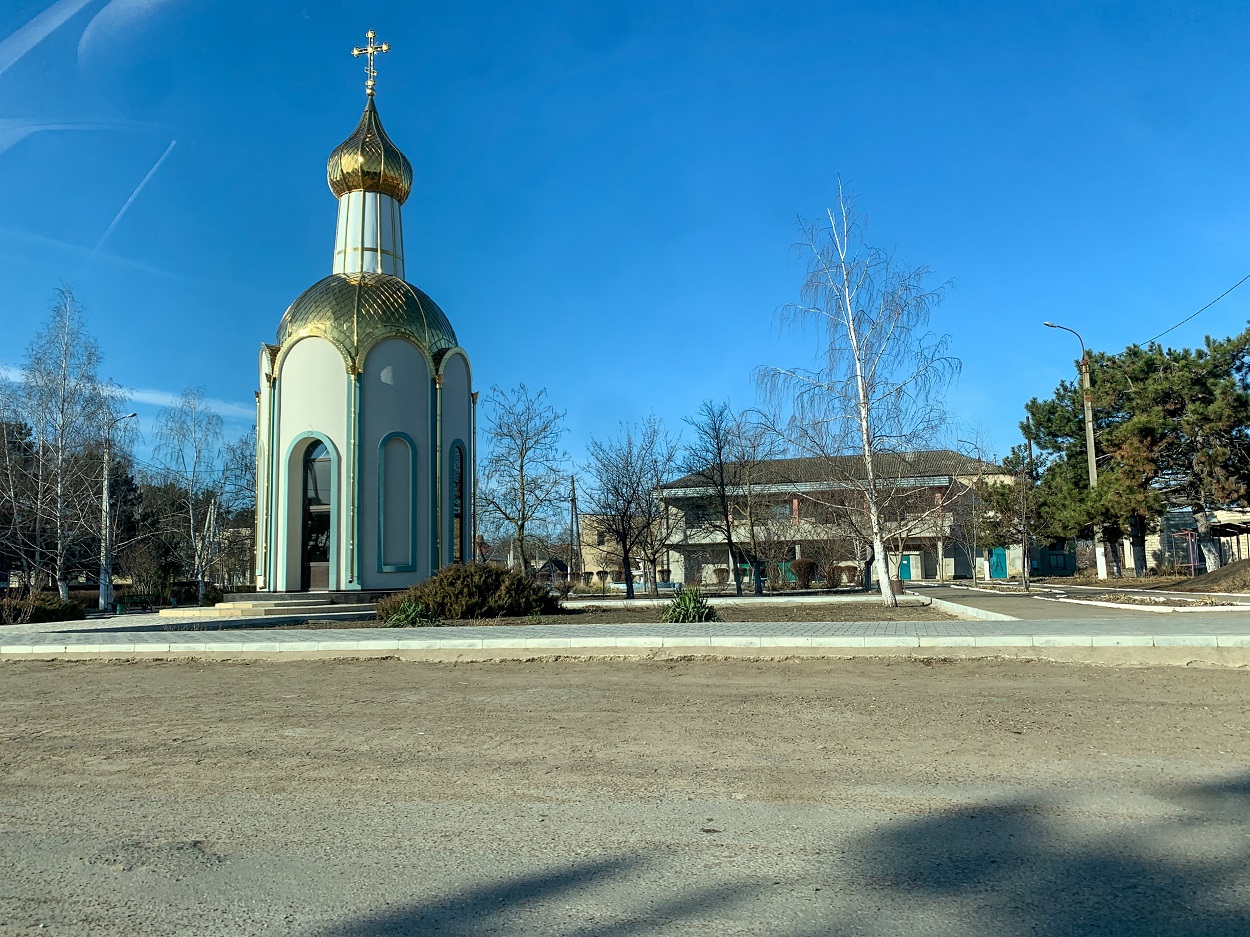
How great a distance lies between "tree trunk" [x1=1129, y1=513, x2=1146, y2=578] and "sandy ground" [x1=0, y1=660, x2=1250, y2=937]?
96.9 ft

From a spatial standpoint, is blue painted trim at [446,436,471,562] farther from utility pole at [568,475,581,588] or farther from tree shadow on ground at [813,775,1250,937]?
tree shadow on ground at [813,775,1250,937]

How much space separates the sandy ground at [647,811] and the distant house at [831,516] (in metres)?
9.63

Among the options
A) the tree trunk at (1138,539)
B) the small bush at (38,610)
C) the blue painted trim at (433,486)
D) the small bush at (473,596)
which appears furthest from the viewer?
the tree trunk at (1138,539)

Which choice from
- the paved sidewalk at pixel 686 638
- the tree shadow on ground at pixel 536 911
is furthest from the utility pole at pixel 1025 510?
the tree shadow on ground at pixel 536 911

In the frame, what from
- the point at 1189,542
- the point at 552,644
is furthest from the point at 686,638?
the point at 1189,542

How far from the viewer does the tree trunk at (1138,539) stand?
114 ft

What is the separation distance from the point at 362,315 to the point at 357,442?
3.76 meters

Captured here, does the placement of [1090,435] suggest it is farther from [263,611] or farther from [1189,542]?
[263,611]

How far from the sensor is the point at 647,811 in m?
4.85

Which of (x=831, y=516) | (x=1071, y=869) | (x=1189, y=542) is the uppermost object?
(x=831, y=516)

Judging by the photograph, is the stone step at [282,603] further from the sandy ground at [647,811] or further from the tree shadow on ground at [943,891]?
the tree shadow on ground at [943,891]

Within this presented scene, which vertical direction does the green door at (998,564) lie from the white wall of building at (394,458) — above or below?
below

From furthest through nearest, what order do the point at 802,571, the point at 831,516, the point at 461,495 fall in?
the point at 802,571
the point at 831,516
the point at 461,495

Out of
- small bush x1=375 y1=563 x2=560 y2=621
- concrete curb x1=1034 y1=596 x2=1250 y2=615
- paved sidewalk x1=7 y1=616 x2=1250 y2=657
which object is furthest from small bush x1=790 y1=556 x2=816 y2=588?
paved sidewalk x1=7 y1=616 x2=1250 y2=657
